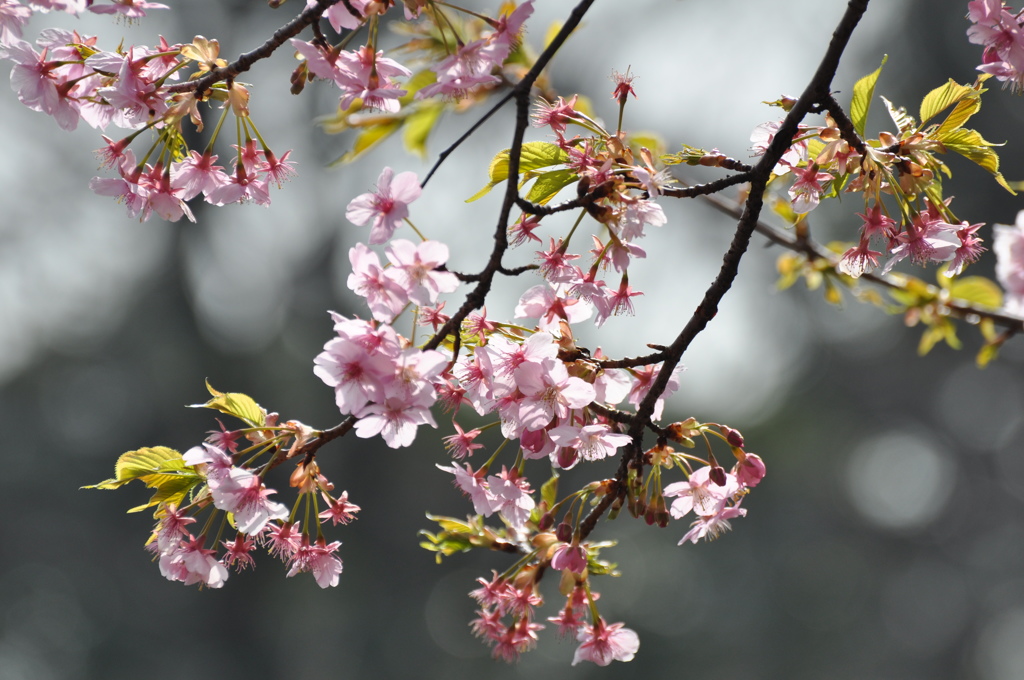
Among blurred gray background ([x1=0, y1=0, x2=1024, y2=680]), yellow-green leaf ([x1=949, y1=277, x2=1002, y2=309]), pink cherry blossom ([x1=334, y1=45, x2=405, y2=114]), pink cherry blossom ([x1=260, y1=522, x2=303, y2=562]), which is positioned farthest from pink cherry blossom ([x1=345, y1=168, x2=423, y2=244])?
blurred gray background ([x1=0, y1=0, x2=1024, y2=680])

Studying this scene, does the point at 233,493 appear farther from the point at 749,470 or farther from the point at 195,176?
the point at 749,470

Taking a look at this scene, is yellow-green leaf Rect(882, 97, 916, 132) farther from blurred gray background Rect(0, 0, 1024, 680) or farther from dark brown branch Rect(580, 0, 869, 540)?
blurred gray background Rect(0, 0, 1024, 680)

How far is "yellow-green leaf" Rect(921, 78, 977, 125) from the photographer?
2.81 ft

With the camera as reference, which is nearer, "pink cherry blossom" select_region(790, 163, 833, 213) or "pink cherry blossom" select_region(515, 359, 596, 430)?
"pink cherry blossom" select_region(515, 359, 596, 430)

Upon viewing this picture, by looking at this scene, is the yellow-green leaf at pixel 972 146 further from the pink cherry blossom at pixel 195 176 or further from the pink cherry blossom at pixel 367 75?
the pink cherry blossom at pixel 195 176

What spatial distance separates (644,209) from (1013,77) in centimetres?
44

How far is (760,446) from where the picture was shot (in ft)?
37.2

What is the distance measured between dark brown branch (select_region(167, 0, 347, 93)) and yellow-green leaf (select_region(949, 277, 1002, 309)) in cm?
90

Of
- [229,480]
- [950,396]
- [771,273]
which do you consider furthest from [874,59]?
[229,480]

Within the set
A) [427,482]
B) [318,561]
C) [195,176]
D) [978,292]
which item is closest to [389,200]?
[195,176]

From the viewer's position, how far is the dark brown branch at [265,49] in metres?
0.75

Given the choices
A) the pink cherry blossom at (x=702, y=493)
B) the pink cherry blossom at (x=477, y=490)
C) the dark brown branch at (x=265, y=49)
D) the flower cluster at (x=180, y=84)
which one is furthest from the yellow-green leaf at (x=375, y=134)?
the pink cherry blossom at (x=702, y=493)

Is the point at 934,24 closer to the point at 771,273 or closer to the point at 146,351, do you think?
the point at 771,273

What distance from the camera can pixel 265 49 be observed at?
2.45 ft
